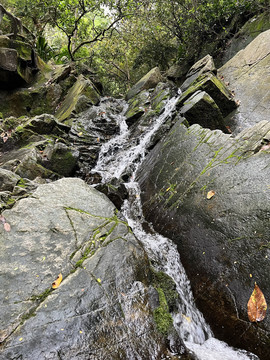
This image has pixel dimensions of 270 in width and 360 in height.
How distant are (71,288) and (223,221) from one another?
7.73 ft

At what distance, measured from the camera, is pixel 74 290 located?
8.21 feet

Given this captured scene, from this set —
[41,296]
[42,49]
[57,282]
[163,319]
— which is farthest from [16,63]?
[163,319]

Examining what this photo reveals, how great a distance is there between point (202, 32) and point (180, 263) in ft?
39.2

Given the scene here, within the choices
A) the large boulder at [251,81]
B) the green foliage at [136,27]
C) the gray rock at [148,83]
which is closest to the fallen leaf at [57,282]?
the large boulder at [251,81]

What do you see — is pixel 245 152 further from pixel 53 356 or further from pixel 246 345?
pixel 53 356

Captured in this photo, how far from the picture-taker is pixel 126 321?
7.76 feet

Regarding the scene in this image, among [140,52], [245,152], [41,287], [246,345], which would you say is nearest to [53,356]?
[41,287]

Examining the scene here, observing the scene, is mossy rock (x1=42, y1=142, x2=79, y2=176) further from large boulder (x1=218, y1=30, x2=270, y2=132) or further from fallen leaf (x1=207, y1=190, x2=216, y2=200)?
large boulder (x1=218, y1=30, x2=270, y2=132)

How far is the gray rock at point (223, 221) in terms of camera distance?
2715 mm

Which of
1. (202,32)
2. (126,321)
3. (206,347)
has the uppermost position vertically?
(202,32)

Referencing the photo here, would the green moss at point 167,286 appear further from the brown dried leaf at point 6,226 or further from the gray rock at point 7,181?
the gray rock at point 7,181

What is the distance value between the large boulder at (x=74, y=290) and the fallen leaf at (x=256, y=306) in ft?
3.37

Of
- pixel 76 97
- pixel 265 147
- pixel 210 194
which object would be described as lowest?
pixel 76 97

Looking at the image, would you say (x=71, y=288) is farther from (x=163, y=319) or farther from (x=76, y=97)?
(x=76, y=97)
